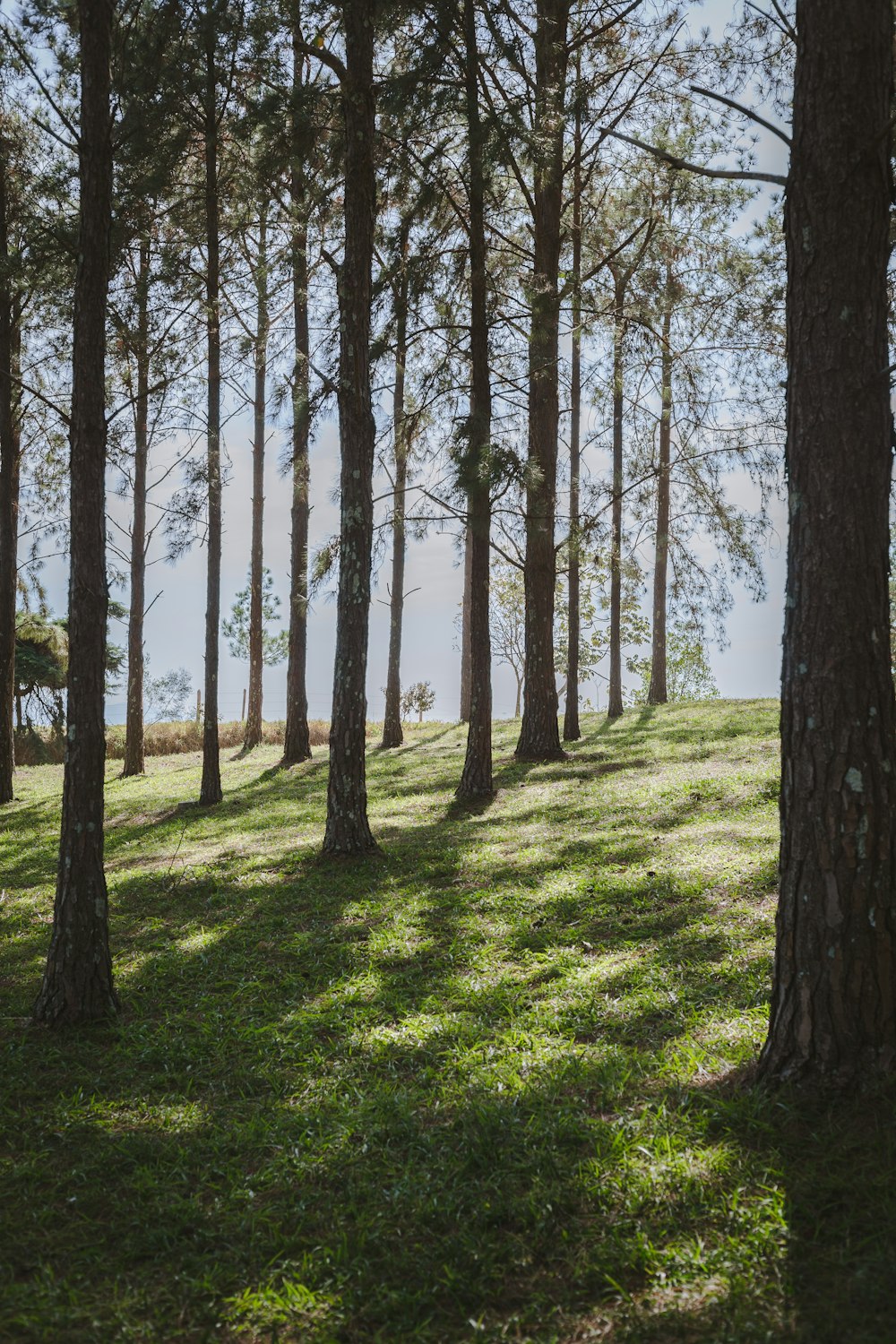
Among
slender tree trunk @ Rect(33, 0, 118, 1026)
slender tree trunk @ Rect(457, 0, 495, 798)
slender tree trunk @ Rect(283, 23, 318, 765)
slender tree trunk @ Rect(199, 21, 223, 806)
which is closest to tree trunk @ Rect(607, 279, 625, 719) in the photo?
slender tree trunk @ Rect(457, 0, 495, 798)

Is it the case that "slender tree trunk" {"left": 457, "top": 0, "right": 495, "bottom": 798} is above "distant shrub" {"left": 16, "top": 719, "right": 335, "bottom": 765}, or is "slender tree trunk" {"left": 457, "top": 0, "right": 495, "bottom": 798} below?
above

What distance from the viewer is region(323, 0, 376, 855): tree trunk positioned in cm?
768

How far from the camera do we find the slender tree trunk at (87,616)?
4.61 metres

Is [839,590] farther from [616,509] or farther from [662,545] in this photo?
[662,545]

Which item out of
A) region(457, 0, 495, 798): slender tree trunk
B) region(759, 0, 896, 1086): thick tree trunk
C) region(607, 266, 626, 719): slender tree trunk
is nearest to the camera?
region(759, 0, 896, 1086): thick tree trunk

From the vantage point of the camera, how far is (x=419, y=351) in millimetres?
11906

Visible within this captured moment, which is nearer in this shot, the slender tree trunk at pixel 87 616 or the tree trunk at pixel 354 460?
the slender tree trunk at pixel 87 616

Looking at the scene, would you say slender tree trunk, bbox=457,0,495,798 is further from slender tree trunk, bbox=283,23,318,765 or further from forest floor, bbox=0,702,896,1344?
slender tree trunk, bbox=283,23,318,765

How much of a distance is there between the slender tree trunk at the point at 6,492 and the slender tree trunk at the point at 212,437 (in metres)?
2.68

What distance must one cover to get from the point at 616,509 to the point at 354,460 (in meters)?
9.09

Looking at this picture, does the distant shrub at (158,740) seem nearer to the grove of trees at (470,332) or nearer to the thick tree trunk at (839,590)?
the grove of trees at (470,332)

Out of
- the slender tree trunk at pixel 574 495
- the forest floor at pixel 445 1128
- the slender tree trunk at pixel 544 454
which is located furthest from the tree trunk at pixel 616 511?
the forest floor at pixel 445 1128

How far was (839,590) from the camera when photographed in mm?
→ 3207

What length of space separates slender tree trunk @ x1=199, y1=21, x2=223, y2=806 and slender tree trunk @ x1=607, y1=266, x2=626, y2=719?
532 cm
